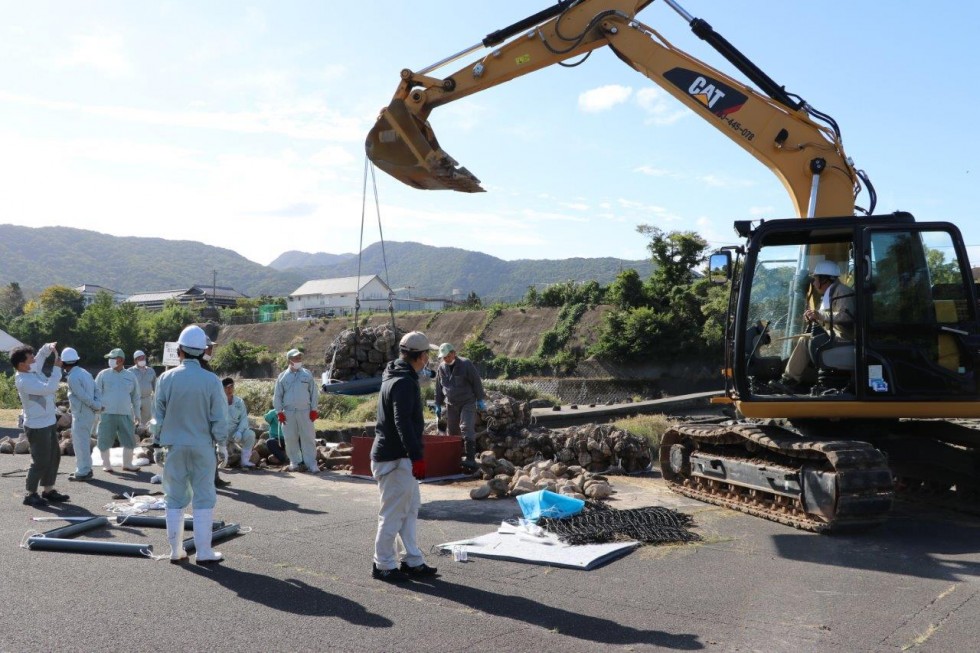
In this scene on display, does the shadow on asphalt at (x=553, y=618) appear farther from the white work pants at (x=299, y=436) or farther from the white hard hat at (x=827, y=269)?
the white work pants at (x=299, y=436)

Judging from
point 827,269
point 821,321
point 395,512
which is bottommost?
point 395,512

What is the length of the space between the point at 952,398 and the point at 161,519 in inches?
303

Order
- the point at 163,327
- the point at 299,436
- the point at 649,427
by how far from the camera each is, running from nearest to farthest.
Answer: the point at 299,436
the point at 649,427
the point at 163,327

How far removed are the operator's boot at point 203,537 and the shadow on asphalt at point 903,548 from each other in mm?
4741

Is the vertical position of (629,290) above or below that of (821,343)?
above

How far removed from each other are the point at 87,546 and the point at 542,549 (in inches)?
153

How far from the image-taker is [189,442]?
685 cm

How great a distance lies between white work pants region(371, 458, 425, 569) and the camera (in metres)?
6.28

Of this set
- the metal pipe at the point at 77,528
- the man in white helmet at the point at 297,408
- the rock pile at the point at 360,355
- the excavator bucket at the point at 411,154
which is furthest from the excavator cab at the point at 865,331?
the rock pile at the point at 360,355

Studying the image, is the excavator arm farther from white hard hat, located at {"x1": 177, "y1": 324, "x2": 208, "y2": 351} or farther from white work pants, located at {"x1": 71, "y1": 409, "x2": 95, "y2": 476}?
white work pants, located at {"x1": 71, "y1": 409, "x2": 95, "y2": 476}

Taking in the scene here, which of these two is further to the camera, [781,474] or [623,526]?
[781,474]

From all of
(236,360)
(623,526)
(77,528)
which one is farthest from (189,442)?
(236,360)

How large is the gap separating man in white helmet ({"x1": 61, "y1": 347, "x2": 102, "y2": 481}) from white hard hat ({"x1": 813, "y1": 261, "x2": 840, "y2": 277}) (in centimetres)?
974

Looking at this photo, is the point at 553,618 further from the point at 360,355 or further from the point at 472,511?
the point at 360,355
